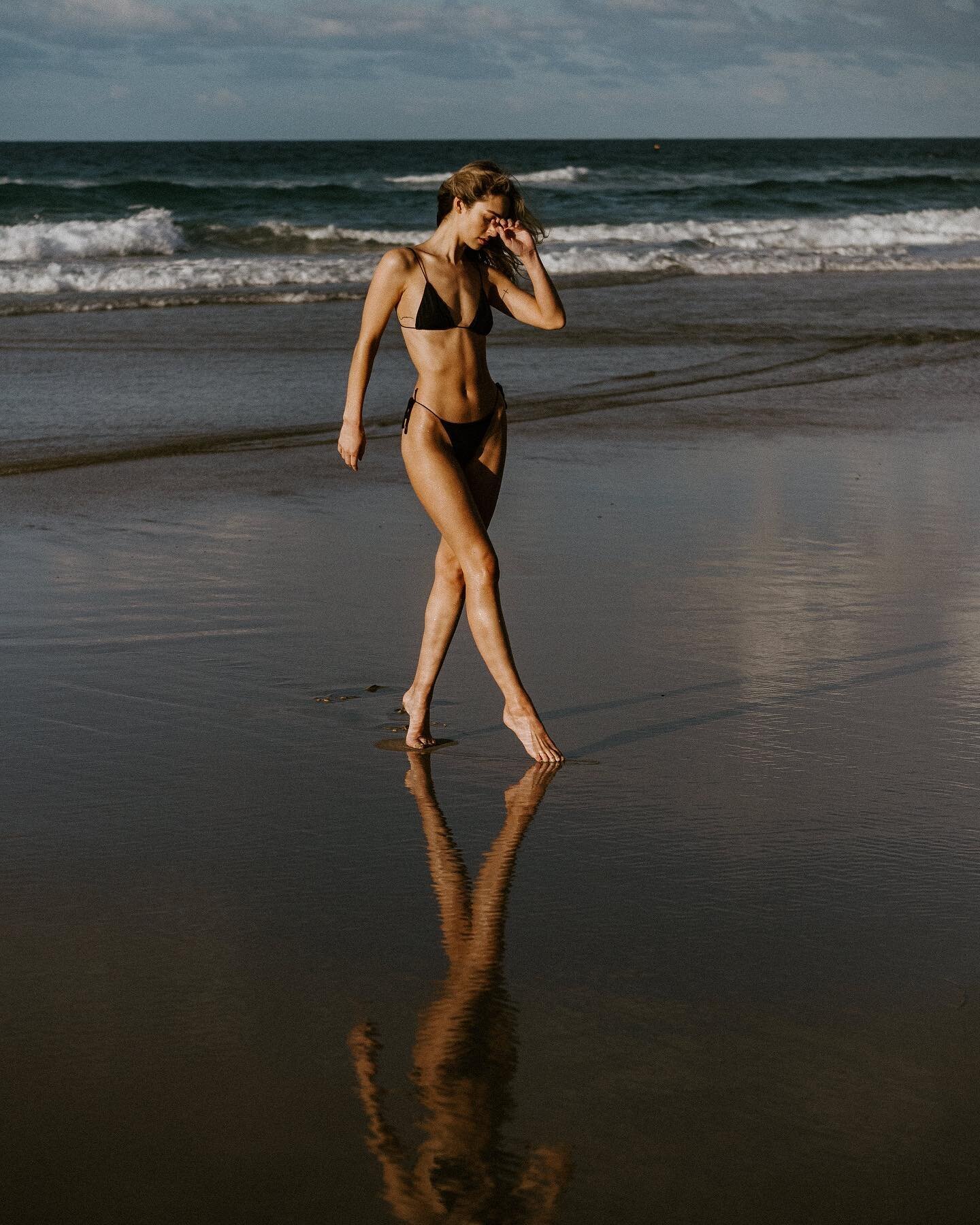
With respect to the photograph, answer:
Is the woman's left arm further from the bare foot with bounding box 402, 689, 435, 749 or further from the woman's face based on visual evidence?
the bare foot with bounding box 402, 689, 435, 749

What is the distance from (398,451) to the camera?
9414mm

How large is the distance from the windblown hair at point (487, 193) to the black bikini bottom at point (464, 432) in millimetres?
367

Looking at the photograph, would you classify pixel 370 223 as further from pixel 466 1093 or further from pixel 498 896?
pixel 466 1093

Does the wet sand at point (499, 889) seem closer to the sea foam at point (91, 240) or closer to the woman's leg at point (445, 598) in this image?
the woman's leg at point (445, 598)

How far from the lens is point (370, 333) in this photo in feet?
13.8

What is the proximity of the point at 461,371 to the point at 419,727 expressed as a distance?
98 centimetres

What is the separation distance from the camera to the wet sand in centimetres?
237

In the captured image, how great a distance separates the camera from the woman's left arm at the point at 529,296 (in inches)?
168

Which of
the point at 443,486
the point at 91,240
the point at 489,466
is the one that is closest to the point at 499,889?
the point at 443,486

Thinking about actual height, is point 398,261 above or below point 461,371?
above

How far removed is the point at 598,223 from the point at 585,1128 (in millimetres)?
33958

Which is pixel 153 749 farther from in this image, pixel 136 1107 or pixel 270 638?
pixel 136 1107

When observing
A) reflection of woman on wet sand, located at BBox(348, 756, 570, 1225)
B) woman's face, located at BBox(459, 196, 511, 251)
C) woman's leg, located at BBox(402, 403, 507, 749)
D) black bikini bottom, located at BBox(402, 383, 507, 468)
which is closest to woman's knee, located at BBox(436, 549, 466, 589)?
woman's leg, located at BBox(402, 403, 507, 749)

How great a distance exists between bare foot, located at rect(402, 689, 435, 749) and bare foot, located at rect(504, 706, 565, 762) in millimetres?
Answer: 262
